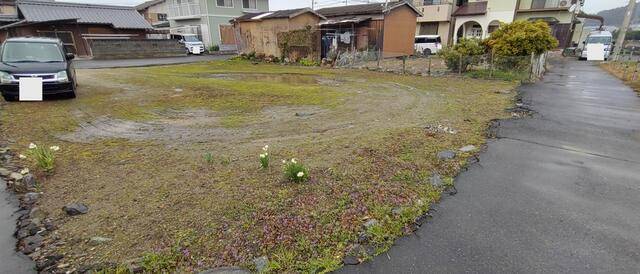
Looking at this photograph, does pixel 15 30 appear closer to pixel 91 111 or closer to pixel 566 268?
pixel 91 111

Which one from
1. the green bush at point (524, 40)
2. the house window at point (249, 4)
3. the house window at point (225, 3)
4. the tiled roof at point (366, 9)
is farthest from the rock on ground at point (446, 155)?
the house window at point (249, 4)

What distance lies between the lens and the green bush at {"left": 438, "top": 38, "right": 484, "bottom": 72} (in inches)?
557

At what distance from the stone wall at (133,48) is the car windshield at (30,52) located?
1617cm

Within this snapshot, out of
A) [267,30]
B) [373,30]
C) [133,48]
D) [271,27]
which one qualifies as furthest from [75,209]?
[133,48]

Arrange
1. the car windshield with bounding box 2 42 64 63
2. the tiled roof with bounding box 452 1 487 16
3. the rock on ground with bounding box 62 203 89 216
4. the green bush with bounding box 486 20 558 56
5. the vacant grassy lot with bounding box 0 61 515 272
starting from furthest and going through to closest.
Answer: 1. the tiled roof with bounding box 452 1 487 16
2. the green bush with bounding box 486 20 558 56
3. the car windshield with bounding box 2 42 64 63
4. the rock on ground with bounding box 62 203 89 216
5. the vacant grassy lot with bounding box 0 61 515 272

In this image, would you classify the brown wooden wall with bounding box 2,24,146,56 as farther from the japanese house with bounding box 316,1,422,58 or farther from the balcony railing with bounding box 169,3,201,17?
the japanese house with bounding box 316,1,422,58

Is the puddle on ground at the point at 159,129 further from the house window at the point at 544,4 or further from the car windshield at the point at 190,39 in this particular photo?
the house window at the point at 544,4

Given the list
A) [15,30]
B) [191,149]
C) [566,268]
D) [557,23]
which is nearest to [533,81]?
[566,268]

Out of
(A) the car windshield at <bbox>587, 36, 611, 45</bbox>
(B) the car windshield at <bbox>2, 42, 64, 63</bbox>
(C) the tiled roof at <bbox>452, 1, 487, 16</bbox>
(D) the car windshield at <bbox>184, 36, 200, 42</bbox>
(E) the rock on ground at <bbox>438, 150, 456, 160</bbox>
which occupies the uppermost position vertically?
(C) the tiled roof at <bbox>452, 1, 487, 16</bbox>

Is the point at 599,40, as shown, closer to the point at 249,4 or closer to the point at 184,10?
the point at 249,4

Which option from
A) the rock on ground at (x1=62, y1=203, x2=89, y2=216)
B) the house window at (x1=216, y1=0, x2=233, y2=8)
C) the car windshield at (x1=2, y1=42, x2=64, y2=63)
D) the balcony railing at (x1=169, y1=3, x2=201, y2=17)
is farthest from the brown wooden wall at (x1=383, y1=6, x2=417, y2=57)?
the rock on ground at (x1=62, y1=203, x2=89, y2=216)

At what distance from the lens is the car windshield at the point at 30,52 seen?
8.13 metres

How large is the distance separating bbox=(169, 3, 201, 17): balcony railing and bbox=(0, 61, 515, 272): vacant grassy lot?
83.0 ft

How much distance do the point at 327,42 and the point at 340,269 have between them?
21183mm
